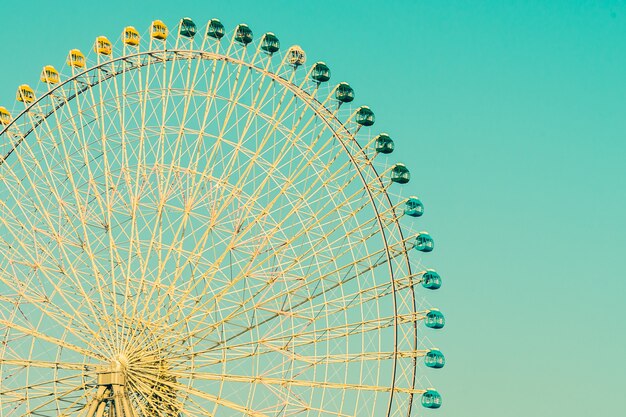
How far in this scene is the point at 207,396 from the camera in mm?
52094

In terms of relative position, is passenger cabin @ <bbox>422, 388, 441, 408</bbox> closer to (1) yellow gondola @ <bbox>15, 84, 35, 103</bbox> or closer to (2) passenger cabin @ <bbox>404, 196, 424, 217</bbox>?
(2) passenger cabin @ <bbox>404, 196, 424, 217</bbox>

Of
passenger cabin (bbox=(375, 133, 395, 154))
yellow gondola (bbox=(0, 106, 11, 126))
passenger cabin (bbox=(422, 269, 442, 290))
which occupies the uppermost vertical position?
passenger cabin (bbox=(375, 133, 395, 154))

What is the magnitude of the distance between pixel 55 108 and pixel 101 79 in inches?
113

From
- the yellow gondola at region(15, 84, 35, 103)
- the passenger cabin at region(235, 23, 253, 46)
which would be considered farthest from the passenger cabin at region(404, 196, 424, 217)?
the yellow gondola at region(15, 84, 35, 103)

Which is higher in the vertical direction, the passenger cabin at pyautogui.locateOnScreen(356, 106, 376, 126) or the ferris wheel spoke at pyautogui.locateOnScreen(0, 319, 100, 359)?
the passenger cabin at pyautogui.locateOnScreen(356, 106, 376, 126)

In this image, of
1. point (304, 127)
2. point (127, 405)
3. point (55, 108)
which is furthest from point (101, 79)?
point (127, 405)

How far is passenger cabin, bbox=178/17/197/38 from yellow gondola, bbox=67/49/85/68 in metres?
5.10

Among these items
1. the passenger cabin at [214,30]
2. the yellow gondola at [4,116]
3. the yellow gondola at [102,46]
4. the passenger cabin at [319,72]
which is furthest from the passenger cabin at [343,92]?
the yellow gondola at [4,116]

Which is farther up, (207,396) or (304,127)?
(304,127)

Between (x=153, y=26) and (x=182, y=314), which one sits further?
(x=153, y=26)

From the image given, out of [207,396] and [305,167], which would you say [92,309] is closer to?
[207,396]

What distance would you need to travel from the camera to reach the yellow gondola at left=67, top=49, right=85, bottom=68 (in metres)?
59.2

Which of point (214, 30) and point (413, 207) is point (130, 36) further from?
point (413, 207)

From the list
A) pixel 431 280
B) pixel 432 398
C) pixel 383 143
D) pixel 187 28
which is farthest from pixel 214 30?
pixel 432 398
